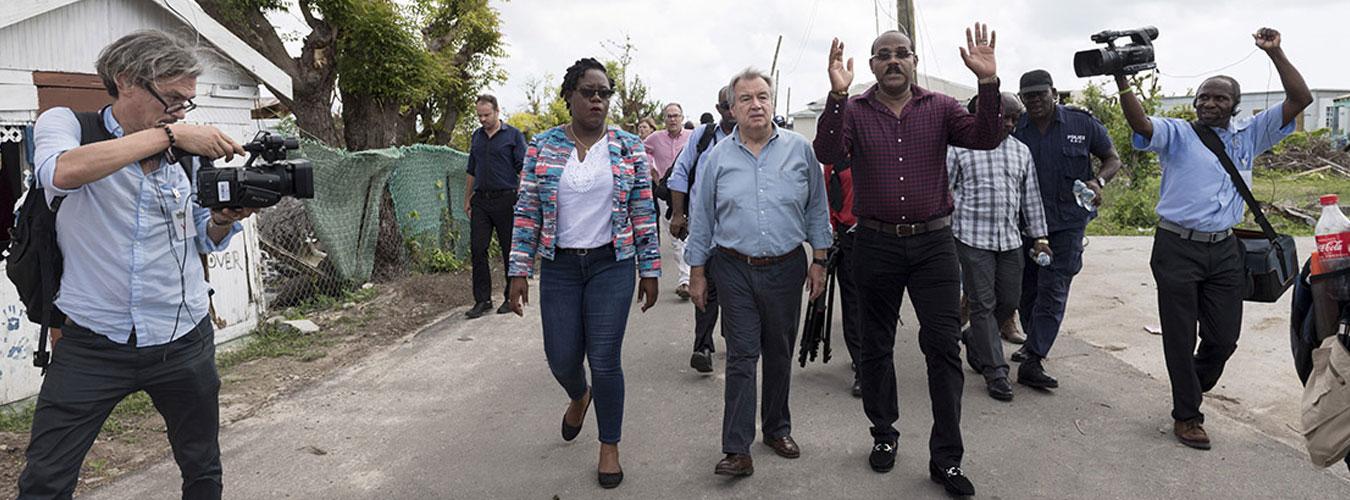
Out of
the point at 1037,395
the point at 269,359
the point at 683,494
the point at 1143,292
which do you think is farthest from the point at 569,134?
the point at 1143,292

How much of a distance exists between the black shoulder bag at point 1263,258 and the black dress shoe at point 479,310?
232 inches

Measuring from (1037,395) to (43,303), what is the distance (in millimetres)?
4957

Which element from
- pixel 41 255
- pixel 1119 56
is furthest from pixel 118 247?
pixel 1119 56

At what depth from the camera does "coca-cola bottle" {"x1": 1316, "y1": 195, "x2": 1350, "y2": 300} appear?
3.01m

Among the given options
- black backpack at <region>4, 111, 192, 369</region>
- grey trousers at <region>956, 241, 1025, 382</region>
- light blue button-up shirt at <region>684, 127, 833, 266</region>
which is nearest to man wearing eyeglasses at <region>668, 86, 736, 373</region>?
light blue button-up shirt at <region>684, 127, 833, 266</region>

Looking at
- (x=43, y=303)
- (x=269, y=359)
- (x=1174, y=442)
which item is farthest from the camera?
(x=269, y=359)

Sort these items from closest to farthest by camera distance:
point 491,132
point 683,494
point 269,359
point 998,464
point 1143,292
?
point 683,494
point 998,464
point 269,359
point 491,132
point 1143,292

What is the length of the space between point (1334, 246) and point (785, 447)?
7.77 ft

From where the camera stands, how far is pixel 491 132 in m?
7.91

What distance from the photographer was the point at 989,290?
17.7ft

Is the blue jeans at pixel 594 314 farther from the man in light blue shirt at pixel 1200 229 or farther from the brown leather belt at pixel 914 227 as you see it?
the man in light blue shirt at pixel 1200 229

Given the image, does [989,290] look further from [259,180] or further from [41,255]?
[41,255]

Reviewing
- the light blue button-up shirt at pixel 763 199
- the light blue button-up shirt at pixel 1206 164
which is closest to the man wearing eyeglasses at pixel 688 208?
the light blue button-up shirt at pixel 763 199

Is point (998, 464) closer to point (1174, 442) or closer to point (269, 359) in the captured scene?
point (1174, 442)
